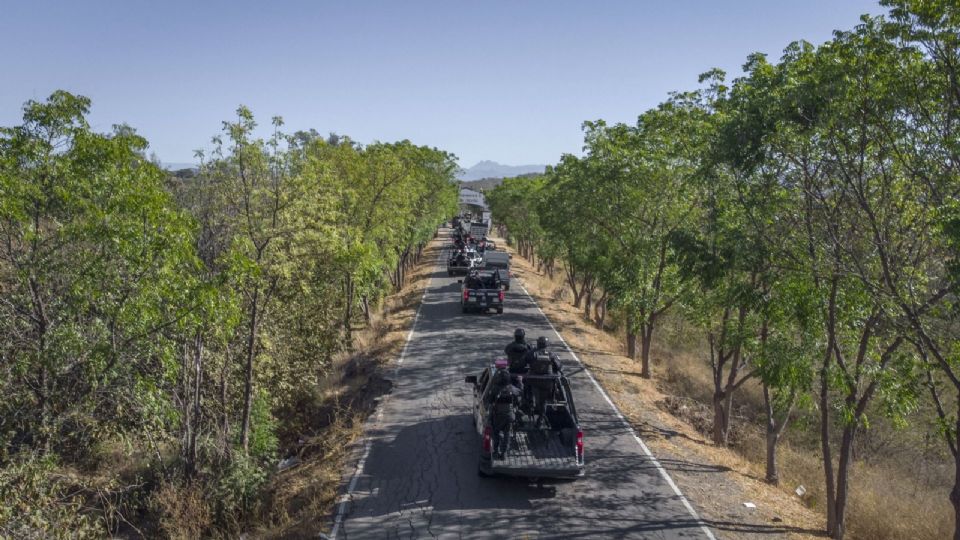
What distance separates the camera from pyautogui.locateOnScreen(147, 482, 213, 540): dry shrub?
395 inches

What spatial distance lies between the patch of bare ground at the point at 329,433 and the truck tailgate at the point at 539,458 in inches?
111

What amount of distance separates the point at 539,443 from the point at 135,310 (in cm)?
641

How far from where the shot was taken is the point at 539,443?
10.8 meters

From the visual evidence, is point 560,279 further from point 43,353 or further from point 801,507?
point 43,353

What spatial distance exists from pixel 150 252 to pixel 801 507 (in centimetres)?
1134

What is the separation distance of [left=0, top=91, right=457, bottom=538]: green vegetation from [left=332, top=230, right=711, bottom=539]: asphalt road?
238cm

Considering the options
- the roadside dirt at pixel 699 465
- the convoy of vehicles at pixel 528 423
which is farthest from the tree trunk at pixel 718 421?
the convoy of vehicles at pixel 528 423

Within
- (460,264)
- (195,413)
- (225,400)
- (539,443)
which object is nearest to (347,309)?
(225,400)

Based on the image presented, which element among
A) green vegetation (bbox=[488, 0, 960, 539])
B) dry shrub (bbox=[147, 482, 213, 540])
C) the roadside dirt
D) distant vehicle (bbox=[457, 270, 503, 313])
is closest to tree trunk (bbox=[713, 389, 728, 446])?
the roadside dirt

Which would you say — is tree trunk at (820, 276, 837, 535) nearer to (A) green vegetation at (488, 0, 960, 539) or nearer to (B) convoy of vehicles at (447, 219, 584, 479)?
(A) green vegetation at (488, 0, 960, 539)

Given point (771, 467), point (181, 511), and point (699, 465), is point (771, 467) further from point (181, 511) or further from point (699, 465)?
point (181, 511)

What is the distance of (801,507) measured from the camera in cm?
1144

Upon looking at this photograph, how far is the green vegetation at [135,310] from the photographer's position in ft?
26.3

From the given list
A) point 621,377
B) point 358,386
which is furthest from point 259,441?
point 621,377
